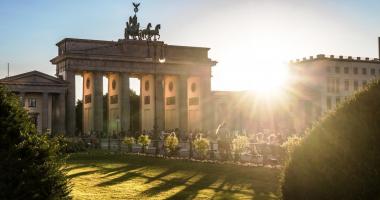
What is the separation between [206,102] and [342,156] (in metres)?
82.8

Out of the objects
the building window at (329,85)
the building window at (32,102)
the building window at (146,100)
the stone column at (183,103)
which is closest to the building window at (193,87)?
the stone column at (183,103)

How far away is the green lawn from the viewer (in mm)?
20281

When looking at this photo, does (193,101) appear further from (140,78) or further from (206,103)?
(140,78)

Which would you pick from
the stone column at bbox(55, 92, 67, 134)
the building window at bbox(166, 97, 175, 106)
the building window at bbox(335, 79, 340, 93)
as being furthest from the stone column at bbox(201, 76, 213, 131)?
the building window at bbox(335, 79, 340, 93)

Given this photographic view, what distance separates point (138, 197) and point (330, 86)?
3628 inches

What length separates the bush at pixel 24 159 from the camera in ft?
32.1

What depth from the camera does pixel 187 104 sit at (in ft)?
297

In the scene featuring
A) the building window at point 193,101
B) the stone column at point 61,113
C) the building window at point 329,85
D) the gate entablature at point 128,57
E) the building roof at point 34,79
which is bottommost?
the stone column at point 61,113

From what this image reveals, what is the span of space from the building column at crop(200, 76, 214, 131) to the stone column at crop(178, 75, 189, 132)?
3.53m

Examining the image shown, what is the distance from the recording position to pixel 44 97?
76.2 m

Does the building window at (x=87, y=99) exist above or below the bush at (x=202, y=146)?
above

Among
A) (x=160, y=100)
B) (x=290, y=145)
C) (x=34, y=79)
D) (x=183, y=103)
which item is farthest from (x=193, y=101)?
(x=290, y=145)

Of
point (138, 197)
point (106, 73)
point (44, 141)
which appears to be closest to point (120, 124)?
point (106, 73)

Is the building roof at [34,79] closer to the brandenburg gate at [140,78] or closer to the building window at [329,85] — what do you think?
the brandenburg gate at [140,78]
